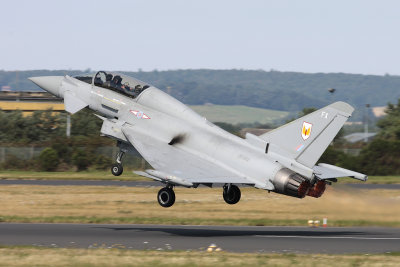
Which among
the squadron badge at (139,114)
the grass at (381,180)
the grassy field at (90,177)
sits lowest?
the grassy field at (90,177)

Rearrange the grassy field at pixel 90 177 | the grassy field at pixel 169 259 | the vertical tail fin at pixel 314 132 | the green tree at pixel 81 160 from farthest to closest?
the green tree at pixel 81 160
the grassy field at pixel 90 177
the vertical tail fin at pixel 314 132
the grassy field at pixel 169 259

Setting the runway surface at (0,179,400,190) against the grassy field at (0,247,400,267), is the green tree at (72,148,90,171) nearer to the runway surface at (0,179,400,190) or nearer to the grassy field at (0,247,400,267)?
the runway surface at (0,179,400,190)

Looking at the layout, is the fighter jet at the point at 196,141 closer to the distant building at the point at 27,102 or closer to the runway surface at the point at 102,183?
the runway surface at the point at 102,183

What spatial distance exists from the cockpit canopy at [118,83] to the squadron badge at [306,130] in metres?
6.93

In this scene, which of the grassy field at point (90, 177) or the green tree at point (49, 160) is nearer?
the grassy field at point (90, 177)

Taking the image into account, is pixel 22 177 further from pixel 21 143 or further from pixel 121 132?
pixel 121 132

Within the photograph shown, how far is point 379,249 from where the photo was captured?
67.7 ft

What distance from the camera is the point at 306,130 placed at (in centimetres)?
2167

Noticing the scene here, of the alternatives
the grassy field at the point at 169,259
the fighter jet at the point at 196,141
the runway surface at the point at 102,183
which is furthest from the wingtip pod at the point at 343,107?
the runway surface at the point at 102,183

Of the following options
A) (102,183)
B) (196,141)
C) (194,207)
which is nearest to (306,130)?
(196,141)

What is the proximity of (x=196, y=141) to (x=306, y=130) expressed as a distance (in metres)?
4.39

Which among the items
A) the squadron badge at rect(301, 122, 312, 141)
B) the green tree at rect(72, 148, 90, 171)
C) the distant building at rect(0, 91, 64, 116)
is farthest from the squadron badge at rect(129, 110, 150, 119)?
the distant building at rect(0, 91, 64, 116)

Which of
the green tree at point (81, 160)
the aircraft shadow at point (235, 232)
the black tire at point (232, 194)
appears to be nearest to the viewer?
the aircraft shadow at point (235, 232)

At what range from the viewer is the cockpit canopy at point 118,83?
25.5 meters
